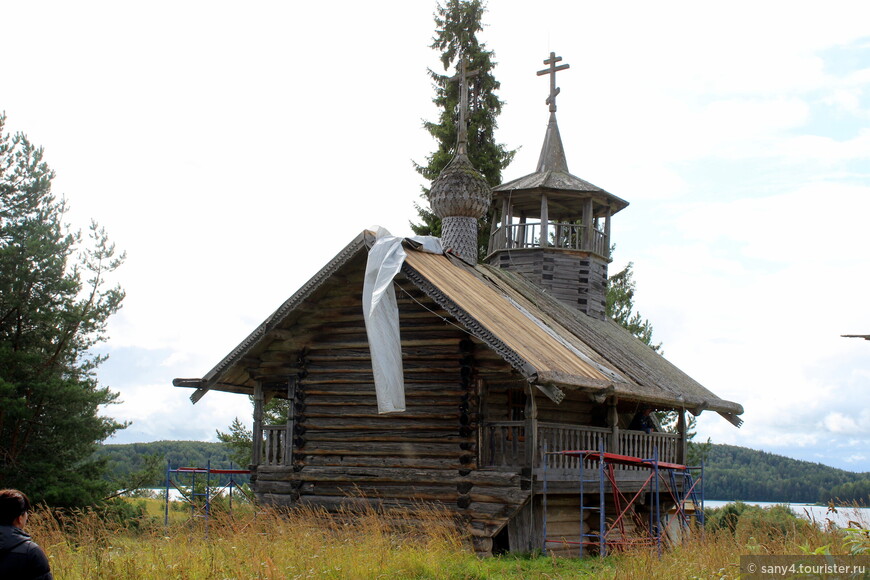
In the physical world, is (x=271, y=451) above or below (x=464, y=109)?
below

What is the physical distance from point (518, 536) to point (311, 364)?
195 inches

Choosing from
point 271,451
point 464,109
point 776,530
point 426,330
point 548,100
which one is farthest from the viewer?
point 548,100

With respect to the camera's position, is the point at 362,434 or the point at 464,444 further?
the point at 362,434

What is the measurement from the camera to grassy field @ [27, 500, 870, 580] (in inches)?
373

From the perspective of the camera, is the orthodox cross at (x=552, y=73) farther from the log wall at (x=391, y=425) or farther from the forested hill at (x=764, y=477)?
the forested hill at (x=764, y=477)

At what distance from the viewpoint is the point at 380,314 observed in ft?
48.3

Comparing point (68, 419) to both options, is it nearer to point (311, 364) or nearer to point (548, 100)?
point (311, 364)

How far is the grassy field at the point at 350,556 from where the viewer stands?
9.48m

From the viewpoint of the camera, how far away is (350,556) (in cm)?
1105

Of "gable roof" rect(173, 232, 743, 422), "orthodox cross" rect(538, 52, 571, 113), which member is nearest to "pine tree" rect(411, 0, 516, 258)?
"orthodox cross" rect(538, 52, 571, 113)

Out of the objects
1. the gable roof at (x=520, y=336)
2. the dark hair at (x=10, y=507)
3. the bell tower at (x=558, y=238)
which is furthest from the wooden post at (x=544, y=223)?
the dark hair at (x=10, y=507)

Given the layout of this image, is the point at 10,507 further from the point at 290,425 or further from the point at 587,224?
the point at 587,224

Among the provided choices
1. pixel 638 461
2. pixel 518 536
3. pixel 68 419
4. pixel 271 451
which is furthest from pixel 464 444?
pixel 68 419

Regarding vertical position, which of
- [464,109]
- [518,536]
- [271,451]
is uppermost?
[464,109]
